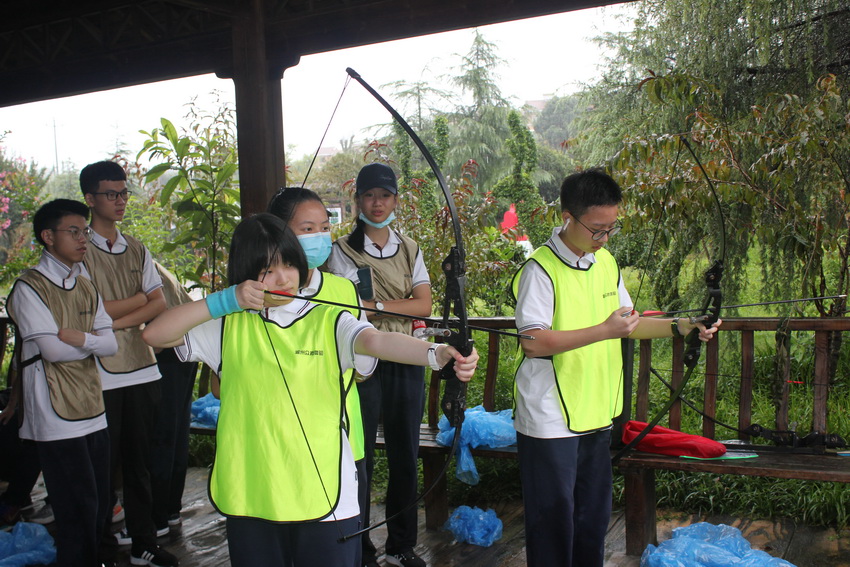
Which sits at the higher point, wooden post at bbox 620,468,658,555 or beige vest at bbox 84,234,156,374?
beige vest at bbox 84,234,156,374

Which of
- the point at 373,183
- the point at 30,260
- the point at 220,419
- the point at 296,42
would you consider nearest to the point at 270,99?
the point at 296,42

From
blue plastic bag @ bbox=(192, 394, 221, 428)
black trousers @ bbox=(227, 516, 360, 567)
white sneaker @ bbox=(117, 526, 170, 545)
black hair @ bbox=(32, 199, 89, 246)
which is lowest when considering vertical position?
white sneaker @ bbox=(117, 526, 170, 545)

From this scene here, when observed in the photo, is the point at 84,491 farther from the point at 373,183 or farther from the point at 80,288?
the point at 373,183

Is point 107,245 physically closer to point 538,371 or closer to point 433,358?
point 538,371

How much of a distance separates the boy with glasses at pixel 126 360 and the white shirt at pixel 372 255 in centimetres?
84

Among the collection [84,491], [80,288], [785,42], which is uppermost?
[785,42]

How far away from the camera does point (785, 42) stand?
4961mm

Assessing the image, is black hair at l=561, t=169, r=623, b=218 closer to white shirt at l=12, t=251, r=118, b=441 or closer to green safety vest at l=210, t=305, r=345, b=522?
green safety vest at l=210, t=305, r=345, b=522

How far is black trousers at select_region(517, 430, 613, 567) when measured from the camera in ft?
7.22

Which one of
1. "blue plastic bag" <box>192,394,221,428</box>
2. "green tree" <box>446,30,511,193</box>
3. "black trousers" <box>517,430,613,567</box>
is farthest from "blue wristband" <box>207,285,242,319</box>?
"green tree" <box>446,30,511,193</box>

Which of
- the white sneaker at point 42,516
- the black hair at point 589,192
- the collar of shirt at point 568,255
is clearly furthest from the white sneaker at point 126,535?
the black hair at point 589,192

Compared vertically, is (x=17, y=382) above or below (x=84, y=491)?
above

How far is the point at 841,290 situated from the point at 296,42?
354 centimetres

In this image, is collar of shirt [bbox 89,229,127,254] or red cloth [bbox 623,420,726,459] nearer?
red cloth [bbox 623,420,726,459]
